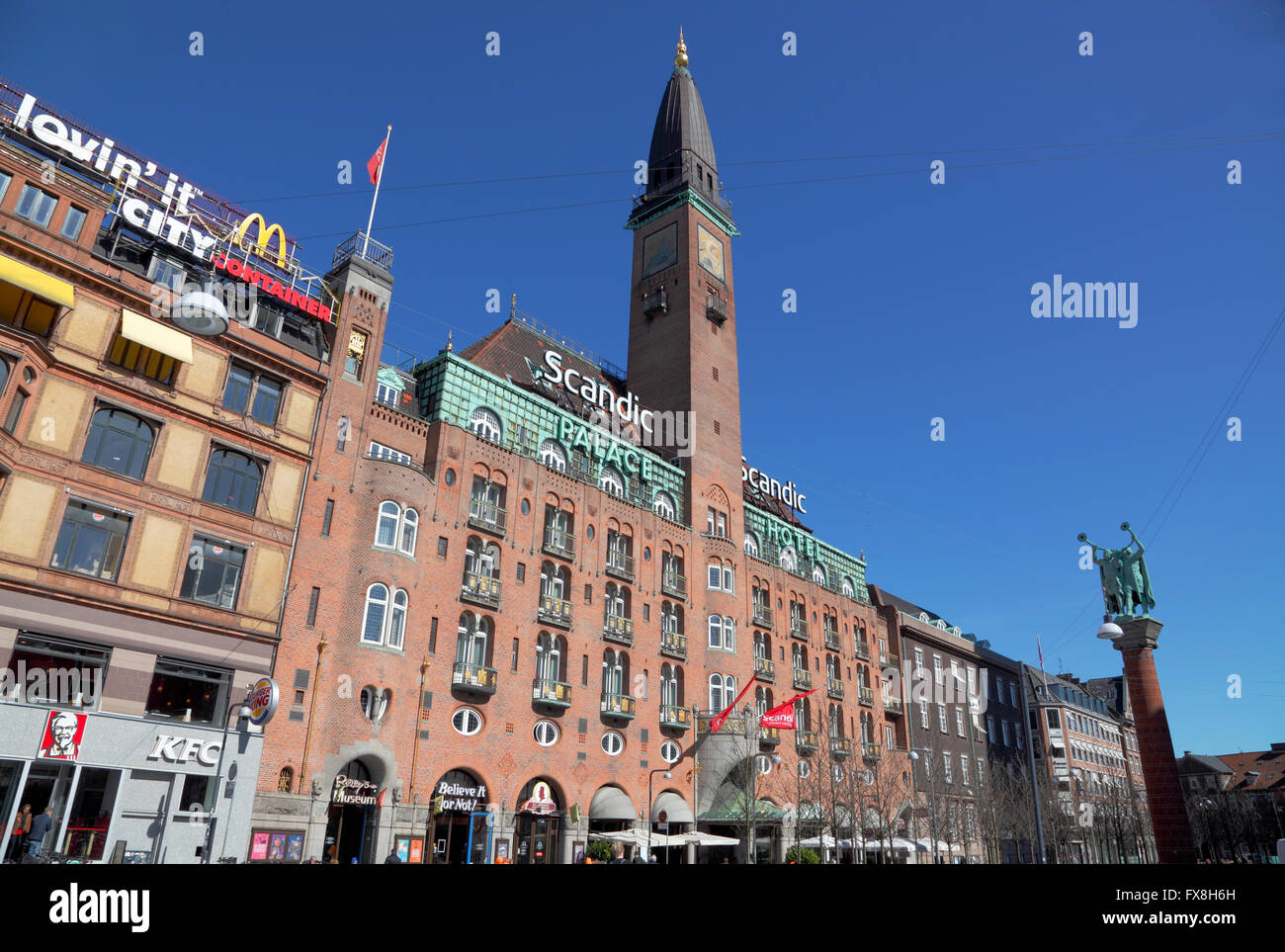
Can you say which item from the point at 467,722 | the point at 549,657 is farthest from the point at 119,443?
the point at 549,657

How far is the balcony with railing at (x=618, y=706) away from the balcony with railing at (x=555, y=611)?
15.0 feet

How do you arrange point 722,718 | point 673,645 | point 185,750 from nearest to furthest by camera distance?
1. point 185,750
2. point 722,718
3. point 673,645

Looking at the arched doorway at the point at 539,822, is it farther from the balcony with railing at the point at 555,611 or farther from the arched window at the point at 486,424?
the arched window at the point at 486,424

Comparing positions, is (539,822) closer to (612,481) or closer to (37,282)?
(612,481)

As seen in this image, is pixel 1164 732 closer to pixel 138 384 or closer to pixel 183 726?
pixel 183 726

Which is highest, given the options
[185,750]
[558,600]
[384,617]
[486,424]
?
[486,424]

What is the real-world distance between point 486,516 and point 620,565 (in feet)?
32.6

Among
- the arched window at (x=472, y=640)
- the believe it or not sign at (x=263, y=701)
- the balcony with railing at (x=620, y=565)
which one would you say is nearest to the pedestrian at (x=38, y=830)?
the believe it or not sign at (x=263, y=701)

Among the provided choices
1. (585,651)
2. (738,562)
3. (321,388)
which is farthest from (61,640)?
(738,562)

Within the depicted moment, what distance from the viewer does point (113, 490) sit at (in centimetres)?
2948

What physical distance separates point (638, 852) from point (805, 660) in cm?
2269

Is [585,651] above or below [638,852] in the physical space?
above

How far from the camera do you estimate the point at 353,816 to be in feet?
115

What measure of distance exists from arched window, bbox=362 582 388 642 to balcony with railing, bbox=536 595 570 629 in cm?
893
